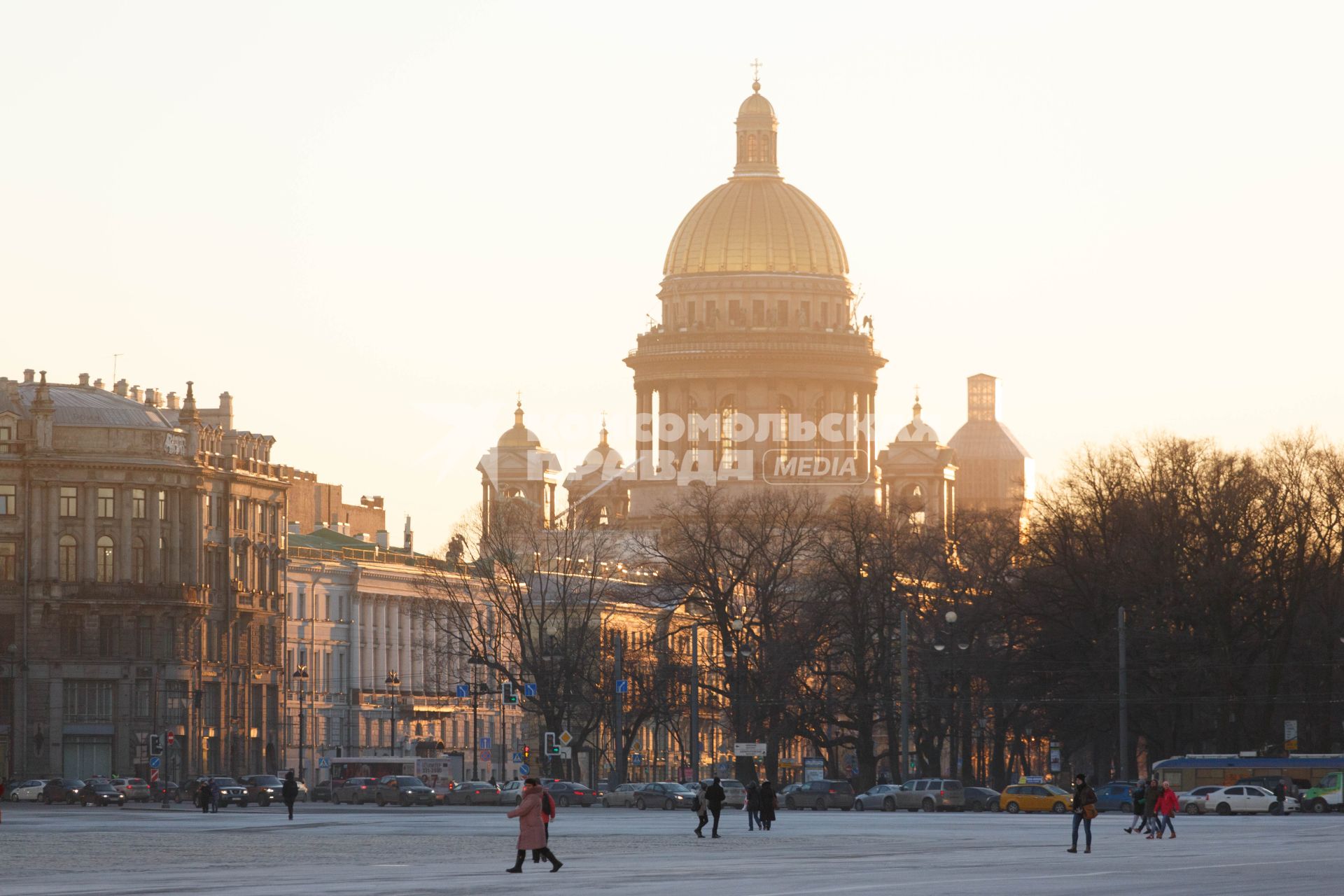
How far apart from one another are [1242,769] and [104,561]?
216 feet

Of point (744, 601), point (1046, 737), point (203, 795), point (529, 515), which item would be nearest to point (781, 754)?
point (529, 515)

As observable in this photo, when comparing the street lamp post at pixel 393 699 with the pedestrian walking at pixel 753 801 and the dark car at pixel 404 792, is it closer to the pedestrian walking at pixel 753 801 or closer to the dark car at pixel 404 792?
the dark car at pixel 404 792

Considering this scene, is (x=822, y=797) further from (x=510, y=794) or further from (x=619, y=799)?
(x=510, y=794)

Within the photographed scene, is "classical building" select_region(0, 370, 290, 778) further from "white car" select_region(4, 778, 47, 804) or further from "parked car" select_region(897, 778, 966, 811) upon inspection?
"parked car" select_region(897, 778, 966, 811)

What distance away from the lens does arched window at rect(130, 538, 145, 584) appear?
150250 millimetres

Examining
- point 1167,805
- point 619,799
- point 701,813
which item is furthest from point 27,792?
point 1167,805

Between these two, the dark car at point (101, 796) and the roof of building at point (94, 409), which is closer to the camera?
the dark car at point (101, 796)

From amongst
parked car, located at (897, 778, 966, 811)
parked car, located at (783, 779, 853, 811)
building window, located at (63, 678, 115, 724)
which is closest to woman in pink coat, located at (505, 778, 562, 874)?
parked car, located at (897, 778, 966, 811)

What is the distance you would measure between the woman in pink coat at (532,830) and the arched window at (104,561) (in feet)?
334

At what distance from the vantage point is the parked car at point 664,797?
346 feet

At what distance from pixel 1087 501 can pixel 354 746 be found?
65.2 metres

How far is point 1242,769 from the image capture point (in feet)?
336

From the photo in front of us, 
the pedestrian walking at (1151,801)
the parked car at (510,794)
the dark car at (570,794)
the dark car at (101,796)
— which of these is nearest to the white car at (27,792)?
the dark car at (101,796)

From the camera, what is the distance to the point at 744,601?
13100cm
